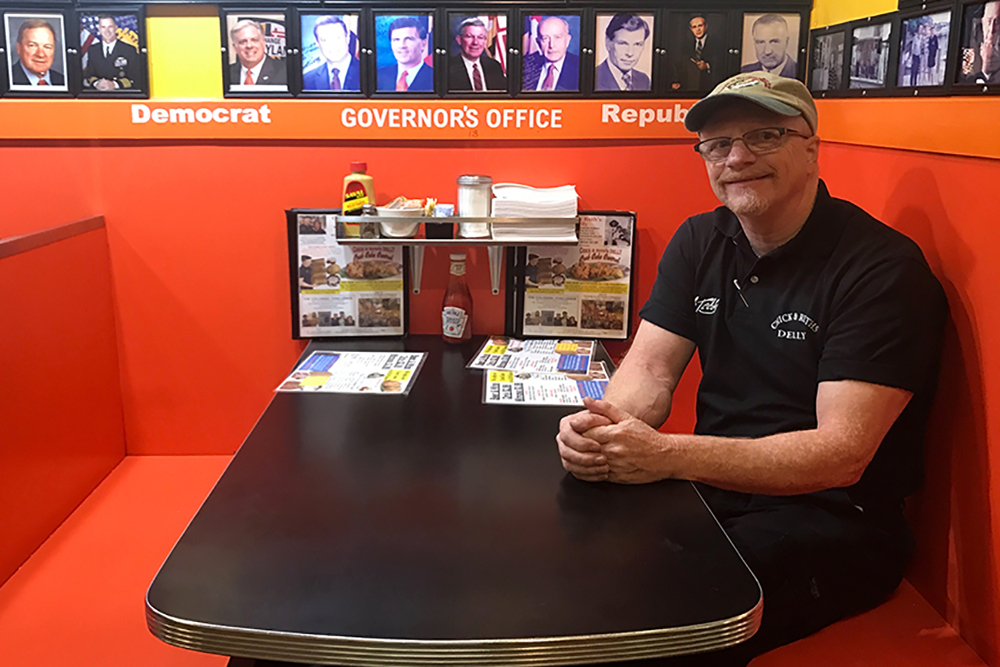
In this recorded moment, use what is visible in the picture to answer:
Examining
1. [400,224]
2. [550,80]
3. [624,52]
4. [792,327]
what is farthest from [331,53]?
[792,327]

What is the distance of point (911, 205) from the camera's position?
1910mm

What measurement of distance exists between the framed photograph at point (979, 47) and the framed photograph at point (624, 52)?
1.01 meters

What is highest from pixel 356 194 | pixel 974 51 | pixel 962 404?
pixel 974 51

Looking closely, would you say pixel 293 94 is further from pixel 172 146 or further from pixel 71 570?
pixel 71 570

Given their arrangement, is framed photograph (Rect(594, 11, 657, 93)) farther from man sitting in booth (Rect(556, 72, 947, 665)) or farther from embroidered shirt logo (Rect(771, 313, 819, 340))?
embroidered shirt logo (Rect(771, 313, 819, 340))

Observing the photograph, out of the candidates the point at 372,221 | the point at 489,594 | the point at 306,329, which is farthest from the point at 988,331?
the point at 306,329

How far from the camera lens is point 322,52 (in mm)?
2537

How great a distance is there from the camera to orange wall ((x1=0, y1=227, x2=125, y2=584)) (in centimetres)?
209

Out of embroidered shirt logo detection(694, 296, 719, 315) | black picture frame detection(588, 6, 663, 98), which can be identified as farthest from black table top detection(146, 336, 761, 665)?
black picture frame detection(588, 6, 663, 98)

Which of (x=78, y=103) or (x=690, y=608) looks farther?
(x=78, y=103)

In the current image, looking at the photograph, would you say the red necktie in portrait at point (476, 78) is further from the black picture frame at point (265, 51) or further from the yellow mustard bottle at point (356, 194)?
the black picture frame at point (265, 51)

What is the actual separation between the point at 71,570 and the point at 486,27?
73.2 inches

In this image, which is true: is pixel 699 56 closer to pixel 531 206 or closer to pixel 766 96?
pixel 531 206

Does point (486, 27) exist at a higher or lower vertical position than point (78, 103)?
higher
